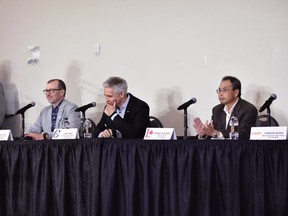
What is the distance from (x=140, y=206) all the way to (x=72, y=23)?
3.01 m

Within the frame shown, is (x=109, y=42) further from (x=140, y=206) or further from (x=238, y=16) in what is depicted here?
(x=140, y=206)

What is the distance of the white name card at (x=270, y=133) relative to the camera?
270 centimetres

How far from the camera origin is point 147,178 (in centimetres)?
281

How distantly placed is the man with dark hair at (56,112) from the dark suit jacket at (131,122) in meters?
0.55

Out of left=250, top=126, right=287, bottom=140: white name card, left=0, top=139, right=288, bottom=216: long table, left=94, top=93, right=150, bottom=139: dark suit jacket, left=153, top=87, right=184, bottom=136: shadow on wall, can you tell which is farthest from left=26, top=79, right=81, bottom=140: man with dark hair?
left=250, top=126, right=287, bottom=140: white name card

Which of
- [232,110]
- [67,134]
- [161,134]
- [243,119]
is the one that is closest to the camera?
[161,134]

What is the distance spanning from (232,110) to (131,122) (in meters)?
0.77

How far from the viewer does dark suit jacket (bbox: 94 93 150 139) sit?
353cm

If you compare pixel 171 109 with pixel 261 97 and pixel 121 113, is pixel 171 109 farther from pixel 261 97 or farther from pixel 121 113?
pixel 121 113

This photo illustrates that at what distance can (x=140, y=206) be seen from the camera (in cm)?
283

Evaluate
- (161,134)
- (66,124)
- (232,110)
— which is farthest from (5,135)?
(232,110)

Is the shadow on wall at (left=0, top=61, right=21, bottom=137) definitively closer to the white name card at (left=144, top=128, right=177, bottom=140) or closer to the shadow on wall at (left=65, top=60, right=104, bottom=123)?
the shadow on wall at (left=65, top=60, right=104, bottom=123)

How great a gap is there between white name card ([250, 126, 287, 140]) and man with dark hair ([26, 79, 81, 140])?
1.88m

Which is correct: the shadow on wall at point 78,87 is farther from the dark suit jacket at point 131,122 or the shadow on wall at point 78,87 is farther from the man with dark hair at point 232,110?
the man with dark hair at point 232,110
